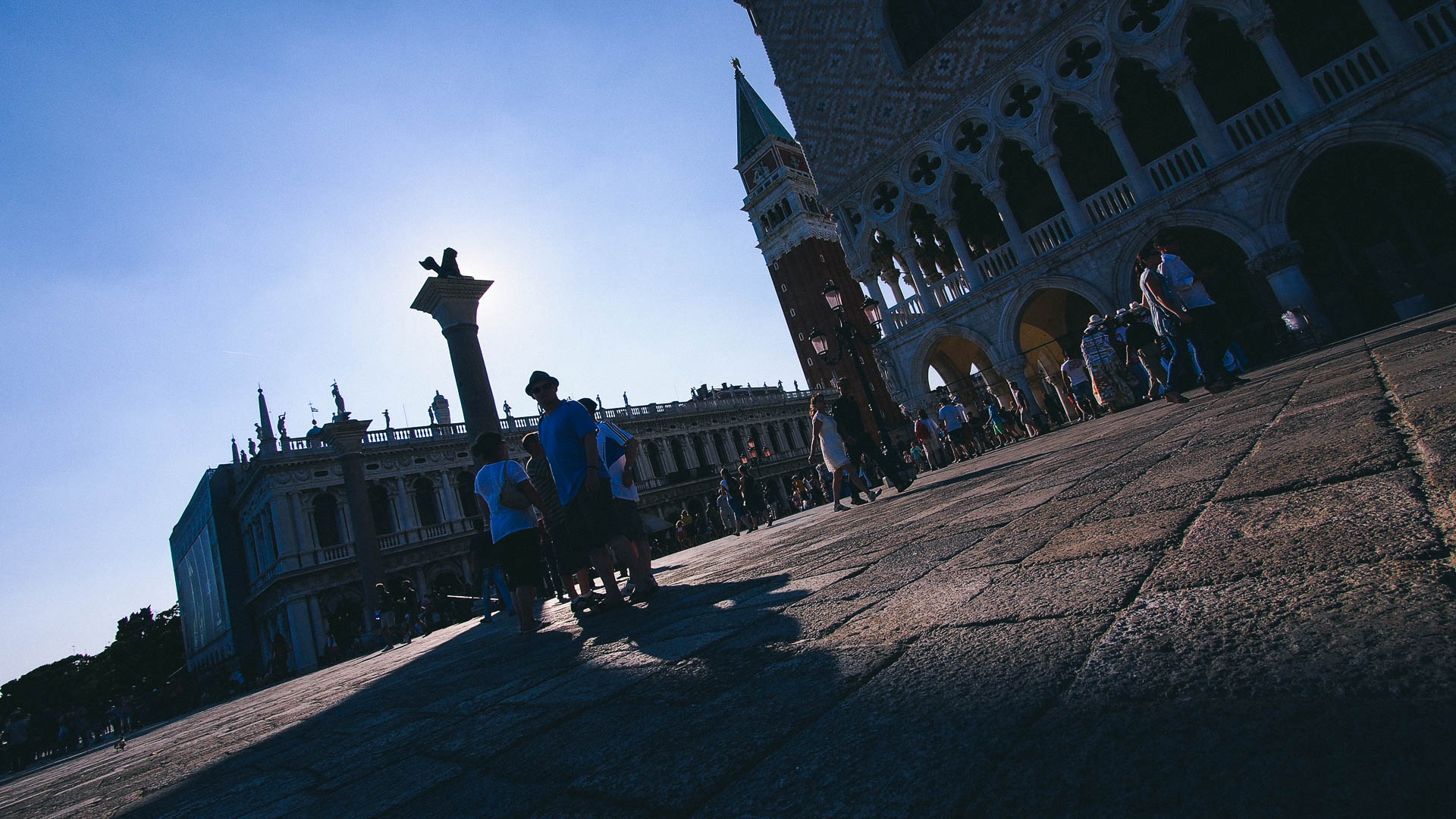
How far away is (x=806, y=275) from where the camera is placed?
42.7 metres

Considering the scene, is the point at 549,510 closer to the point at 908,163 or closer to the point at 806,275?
the point at 908,163

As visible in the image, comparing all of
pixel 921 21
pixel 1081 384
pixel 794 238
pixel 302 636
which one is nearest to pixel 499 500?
pixel 1081 384

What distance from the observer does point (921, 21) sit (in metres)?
15.7

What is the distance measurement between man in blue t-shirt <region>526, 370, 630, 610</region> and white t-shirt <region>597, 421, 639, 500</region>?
1.02 ft

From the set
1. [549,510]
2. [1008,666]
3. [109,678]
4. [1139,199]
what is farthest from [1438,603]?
[109,678]

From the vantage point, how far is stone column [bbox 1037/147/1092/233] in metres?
13.5

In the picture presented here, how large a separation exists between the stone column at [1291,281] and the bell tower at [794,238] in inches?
1119

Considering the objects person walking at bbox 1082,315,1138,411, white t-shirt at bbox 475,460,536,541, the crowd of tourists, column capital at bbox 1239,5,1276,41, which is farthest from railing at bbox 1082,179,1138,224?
the crowd of tourists

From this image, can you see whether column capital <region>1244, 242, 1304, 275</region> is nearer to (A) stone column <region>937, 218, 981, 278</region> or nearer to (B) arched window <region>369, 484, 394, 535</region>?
(A) stone column <region>937, 218, 981, 278</region>

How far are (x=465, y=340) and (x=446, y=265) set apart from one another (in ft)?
4.26

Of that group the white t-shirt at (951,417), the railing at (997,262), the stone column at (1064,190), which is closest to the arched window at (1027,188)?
the stone column at (1064,190)

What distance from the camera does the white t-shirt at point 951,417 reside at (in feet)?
40.8

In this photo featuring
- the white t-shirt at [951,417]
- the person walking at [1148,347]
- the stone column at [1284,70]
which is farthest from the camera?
the white t-shirt at [951,417]

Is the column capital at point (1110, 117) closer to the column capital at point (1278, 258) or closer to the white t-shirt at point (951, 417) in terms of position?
the column capital at point (1278, 258)
